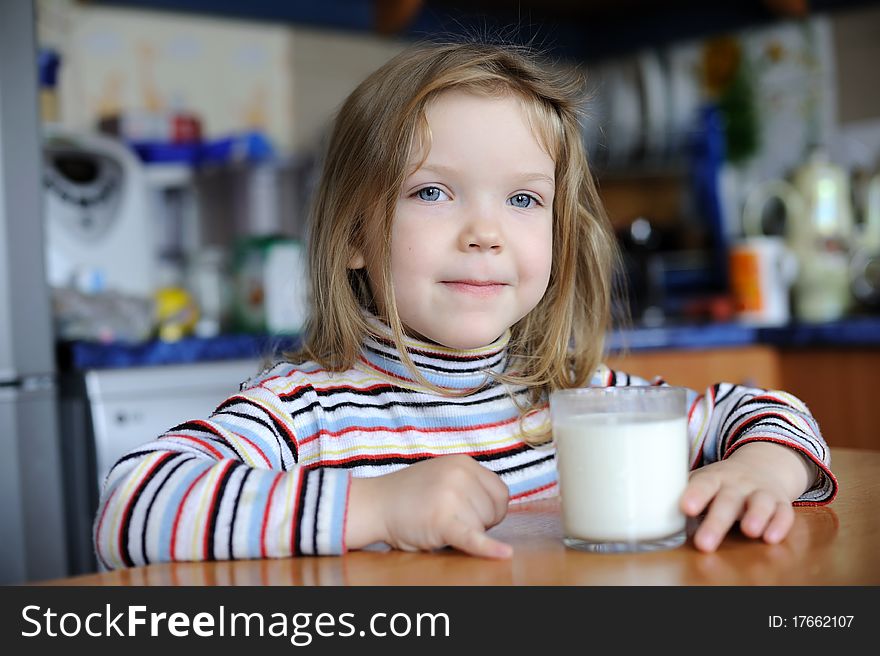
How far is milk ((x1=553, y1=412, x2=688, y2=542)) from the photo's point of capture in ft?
1.98

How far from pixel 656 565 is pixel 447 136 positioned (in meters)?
0.48

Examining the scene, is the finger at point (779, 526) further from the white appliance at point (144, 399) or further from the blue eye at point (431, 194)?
the white appliance at point (144, 399)

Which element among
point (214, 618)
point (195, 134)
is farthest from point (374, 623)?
point (195, 134)

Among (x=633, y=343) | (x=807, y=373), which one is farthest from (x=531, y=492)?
(x=807, y=373)

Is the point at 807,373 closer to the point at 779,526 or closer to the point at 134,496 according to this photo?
the point at 779,526

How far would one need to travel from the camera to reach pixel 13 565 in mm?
1860

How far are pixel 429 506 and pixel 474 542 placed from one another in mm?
42

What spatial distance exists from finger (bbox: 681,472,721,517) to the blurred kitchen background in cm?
127

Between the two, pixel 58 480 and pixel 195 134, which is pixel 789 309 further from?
pixel 58 480

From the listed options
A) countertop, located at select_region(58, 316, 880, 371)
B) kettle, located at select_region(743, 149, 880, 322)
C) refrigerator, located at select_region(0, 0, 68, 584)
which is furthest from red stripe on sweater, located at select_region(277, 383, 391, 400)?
kettle, located at select_region(743, 149, 880, 322)

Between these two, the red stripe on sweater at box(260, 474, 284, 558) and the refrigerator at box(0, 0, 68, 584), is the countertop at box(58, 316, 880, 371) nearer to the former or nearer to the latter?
the refrigerator at box(0, 0, 68, 584)

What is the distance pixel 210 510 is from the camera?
0.65 meters

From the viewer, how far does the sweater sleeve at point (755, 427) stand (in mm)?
783

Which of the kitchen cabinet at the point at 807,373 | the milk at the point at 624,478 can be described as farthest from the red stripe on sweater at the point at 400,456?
the kitchen cabinet at the point at 807,373
